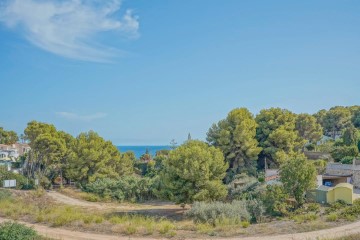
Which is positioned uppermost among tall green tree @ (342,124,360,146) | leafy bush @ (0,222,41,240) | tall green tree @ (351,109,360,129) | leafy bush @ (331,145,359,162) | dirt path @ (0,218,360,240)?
tall green tree @ (351,109,360,129)

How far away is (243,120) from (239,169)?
4879mm

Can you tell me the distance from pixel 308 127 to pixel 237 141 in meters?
21.4

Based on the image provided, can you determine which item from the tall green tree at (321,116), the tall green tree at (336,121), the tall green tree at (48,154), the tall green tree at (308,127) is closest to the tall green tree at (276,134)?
the tall green tree at (308,127)

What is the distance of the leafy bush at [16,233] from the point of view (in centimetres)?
1064

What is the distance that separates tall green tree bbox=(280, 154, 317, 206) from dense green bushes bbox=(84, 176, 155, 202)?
1508 centimetres

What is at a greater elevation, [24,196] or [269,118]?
[269,118]

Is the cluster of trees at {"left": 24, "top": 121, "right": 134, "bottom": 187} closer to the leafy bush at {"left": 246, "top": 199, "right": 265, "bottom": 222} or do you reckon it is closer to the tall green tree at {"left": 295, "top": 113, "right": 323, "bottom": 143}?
the leafy bush at {"left": 246, "top": 199, "right": 265, "bottom": 222}

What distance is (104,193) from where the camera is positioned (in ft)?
107

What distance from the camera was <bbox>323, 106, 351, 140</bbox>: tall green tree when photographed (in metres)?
64.4

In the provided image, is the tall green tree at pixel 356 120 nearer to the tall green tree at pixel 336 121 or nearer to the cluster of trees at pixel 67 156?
the tall green tree at pixel 336 121

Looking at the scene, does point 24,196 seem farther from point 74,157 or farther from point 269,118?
point 269,118

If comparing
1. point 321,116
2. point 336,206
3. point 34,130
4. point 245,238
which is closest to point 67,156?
point 34,130

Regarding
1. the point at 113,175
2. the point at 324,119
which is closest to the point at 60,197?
the point at 113,175

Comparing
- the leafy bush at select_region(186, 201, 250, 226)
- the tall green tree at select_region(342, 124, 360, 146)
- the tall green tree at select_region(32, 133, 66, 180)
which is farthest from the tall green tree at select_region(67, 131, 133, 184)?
the tall green tree at select_region(342, 124, 360, 146)
